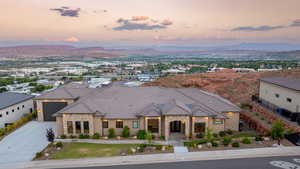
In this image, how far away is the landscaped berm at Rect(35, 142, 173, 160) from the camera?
17.9 metres

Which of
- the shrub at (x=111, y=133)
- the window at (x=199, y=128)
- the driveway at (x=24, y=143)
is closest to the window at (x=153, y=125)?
the shrub at (x=111, y=133)

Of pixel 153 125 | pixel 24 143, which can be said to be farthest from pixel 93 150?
pixel 24 143

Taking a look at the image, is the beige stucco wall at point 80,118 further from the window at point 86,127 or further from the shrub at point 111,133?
the shrub at point 111,133

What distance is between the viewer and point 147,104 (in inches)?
958

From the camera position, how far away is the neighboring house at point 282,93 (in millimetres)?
22263

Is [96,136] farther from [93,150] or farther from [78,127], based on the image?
[93,150]

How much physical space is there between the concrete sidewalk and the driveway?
185 cm

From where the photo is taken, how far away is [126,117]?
2225 cm

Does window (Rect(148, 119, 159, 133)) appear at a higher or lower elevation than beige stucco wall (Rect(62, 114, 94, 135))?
lower

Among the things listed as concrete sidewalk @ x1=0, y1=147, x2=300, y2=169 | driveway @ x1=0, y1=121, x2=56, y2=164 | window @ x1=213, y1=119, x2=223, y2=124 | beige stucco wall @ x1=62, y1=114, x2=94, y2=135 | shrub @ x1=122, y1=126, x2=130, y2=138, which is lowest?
driveway @ x1=0, y1=121, x2=56, y2=164

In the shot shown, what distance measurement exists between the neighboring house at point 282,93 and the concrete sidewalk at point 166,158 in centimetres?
731

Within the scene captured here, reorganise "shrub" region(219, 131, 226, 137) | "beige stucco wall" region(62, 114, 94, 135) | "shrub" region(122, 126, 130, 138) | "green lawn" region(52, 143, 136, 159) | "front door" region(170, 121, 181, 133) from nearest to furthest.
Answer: "green lawn" region(52, 143, 136, 159) < "shrub" region(122, 126, 130, 138) < "beige stucco wall" region(62, 114, 94, 135) < "shrub" region(219, 131, 226, 137) < "front door" region(170, 121, 181, 133)

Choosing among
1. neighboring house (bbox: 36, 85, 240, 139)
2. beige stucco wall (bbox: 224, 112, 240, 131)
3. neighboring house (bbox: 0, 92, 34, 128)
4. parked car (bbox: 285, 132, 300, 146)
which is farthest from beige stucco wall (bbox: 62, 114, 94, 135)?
parked car (bbox: 285, 132, 300, 146)

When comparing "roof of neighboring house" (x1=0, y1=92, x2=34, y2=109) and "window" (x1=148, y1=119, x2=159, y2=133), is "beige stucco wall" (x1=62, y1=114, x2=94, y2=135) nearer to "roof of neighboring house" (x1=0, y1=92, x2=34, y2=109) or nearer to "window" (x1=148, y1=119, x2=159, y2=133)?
"window" (x1=148, y1=119, x2=159, y2=133)
